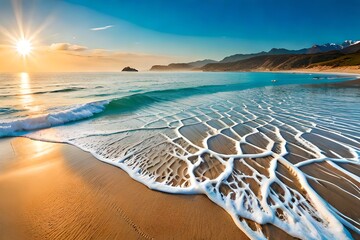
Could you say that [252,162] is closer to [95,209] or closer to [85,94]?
[95,209]

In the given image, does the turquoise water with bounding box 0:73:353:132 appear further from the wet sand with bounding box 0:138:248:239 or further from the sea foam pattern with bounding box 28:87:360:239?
the wet sand with bounding box 0:138:248:239

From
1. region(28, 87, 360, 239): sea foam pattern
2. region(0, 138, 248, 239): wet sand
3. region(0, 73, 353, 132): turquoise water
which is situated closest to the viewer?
region(0, 138, 248, 239): wet sand

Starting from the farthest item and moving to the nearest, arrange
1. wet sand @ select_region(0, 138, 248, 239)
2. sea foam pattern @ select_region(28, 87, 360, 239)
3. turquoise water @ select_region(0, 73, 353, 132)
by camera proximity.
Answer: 1. turquoise water @ select_region(0, 73, 353, 132)
2. sea foam pattern @ select_region(28, 87, 360, 239)
3. wet sand @ select_region(0, 138, 248, 239)

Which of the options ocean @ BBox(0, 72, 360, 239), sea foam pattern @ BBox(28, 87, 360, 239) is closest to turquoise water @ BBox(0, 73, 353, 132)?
ocean @ BBox(0, 72, 360, 239)

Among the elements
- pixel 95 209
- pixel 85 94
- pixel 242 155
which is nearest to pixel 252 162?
pixel 242 155

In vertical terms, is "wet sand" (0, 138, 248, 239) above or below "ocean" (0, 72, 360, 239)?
above

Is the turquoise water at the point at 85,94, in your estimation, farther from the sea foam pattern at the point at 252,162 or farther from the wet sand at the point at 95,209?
the wet sand at the point at 95,209

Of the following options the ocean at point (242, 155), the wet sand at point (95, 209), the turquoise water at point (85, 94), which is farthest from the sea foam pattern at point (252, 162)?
the turquoise water at point (85, 94)
